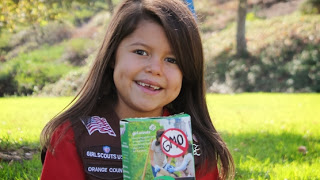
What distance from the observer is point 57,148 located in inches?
72.1

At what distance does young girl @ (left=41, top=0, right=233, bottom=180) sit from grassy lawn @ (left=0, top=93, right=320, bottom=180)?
2.34ft

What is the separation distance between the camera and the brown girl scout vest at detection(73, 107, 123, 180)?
6.01ft

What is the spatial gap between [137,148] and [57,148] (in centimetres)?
57

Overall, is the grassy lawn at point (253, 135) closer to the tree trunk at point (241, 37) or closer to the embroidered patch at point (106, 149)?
the embroidered patch at point (106, 149)

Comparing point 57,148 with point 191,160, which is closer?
point 191,160

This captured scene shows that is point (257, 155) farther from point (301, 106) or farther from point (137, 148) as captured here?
point (301, 106)

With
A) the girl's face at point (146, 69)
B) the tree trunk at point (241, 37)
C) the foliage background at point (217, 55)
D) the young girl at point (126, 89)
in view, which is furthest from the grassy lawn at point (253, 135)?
the tree trunk at point (241, 37)

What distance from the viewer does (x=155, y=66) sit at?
188 centimetres

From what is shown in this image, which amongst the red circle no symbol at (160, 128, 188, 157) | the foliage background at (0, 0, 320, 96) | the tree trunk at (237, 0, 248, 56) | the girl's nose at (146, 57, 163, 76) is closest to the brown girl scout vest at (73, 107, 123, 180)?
the girl's nose at (146, 57, 163, 76)

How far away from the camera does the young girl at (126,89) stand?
184cm

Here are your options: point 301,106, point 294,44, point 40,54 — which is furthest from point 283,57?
point 40,54

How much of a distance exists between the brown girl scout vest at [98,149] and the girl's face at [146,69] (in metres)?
0.18

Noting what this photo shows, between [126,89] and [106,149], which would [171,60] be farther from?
[106,149]

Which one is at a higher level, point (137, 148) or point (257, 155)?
point (137, 148)
